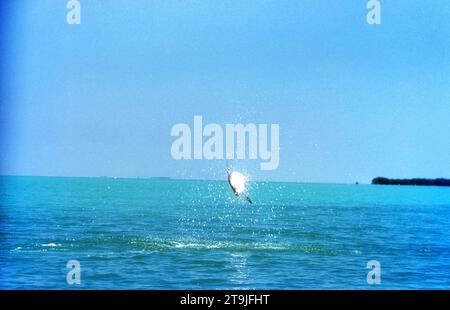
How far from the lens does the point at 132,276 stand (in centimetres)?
1029

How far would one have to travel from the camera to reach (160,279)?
1027cm

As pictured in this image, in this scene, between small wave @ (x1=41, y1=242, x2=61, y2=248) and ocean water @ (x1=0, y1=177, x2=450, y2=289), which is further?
small wave @ (x1=41, y1=242, x2=61, y2=248)

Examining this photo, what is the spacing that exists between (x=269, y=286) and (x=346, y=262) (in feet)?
10.1

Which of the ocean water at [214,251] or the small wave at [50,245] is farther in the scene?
the small wave at [50,245]

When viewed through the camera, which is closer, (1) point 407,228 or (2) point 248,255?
(2) point 248,255
